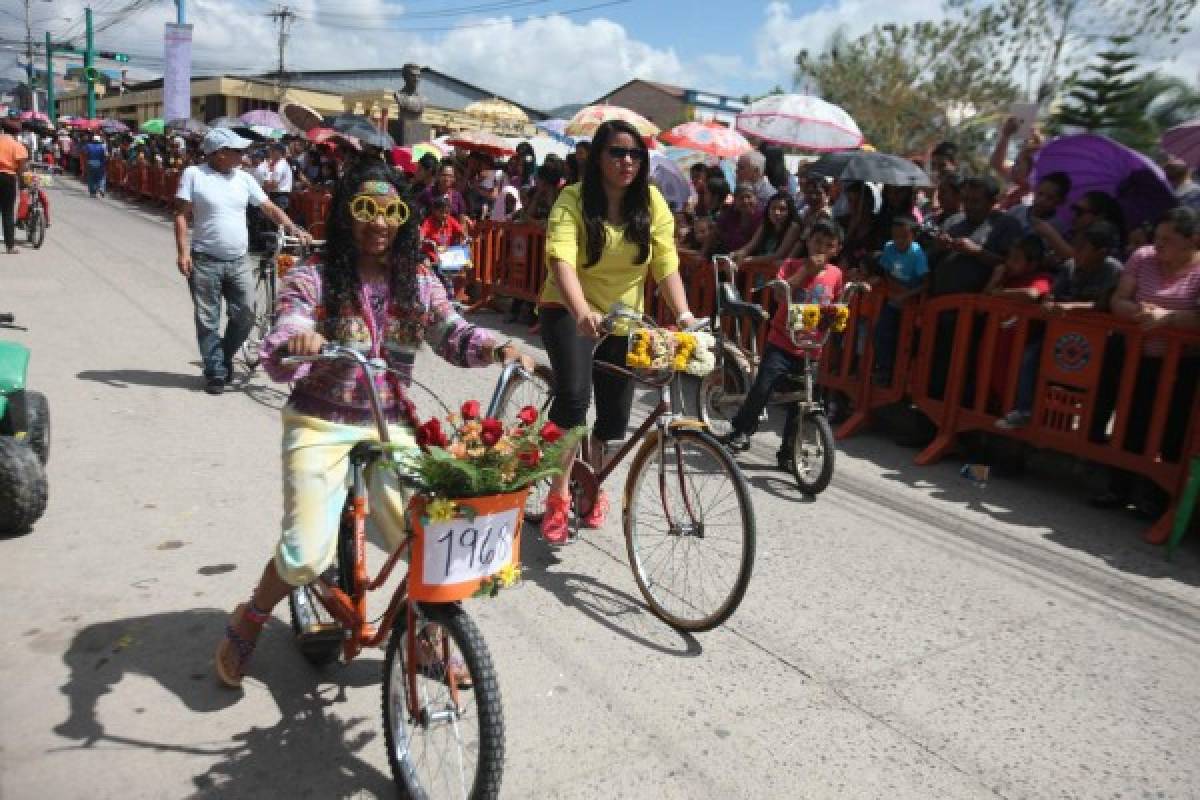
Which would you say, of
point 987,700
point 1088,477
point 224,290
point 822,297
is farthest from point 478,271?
point 987,700

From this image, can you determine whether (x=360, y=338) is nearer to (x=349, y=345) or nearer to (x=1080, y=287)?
(x=349, y=345)

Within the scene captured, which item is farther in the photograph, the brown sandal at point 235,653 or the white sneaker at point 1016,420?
the white sneaker at point 1016,420

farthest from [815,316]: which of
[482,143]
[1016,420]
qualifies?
[482,143]

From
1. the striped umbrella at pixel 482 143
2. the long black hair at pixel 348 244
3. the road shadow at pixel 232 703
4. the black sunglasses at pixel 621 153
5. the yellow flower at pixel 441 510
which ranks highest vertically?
the striped umbrella at pixel 482 143

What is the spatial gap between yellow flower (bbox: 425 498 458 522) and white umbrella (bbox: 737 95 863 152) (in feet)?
31.8

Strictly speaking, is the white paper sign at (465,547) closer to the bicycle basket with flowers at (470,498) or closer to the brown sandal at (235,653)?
the bicycle basket with flowers at (470,498)

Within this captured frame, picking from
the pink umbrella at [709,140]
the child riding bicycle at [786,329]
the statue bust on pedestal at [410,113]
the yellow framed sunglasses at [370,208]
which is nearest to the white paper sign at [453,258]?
the child riding bicycle at [786,329]

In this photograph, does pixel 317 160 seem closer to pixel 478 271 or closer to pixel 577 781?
pixel 478 271

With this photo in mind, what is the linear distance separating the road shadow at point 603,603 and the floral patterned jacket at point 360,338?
57.1 inches

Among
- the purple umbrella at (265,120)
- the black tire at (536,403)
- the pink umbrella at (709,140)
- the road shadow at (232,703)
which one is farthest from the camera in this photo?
the purple umbrella at (265,120)

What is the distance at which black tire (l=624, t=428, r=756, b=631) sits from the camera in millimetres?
3838

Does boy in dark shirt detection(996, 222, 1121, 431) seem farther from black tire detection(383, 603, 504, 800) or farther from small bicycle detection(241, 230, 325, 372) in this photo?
small bicycle detection(241, 230, 325, 372)

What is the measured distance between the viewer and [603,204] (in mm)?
4434

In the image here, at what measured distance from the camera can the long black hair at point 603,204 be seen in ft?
14.2
